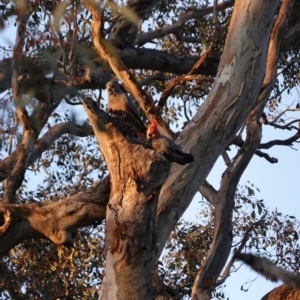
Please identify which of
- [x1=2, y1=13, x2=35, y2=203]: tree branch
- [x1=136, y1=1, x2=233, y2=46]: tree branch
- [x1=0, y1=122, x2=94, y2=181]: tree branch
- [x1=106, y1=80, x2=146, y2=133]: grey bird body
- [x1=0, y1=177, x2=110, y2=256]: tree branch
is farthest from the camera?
[x1=136, y1=1, x2=233, y2=46]: tree branch

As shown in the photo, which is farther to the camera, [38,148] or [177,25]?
[177,25]

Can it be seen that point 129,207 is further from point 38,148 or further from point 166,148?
point 38,148

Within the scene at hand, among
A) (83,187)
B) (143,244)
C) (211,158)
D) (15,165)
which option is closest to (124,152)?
(143,244)

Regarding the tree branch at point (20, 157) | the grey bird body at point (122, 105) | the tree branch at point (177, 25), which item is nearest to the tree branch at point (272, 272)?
the grey bird body at point (122, 105)

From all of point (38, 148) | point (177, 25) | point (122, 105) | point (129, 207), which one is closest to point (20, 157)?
point (38, 148)

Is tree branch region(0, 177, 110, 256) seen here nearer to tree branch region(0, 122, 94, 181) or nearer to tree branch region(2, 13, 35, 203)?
tree branch region(2, 13, 35, 203)

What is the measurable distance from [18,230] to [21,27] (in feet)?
4.30

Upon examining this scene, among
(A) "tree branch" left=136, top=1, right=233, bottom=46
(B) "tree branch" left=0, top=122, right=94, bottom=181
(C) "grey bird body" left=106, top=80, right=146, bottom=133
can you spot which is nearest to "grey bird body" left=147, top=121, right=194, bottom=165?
(C) "grey bird body" left=106, top=80, right=146, bottom=133

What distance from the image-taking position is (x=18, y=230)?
4.97 meters

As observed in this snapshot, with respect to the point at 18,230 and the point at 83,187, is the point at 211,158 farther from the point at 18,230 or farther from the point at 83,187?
the point at 83,187

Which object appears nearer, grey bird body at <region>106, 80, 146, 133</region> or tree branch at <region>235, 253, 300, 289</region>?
tree branch at <region>235, 253, 300, 289</region>

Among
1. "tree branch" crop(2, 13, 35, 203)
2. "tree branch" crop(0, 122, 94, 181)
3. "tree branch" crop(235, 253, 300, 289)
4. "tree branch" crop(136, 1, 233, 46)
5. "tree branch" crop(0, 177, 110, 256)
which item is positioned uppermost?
"tree branch" crop(136, 1, 233, 46)

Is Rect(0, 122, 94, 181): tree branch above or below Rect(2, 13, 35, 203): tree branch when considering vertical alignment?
above

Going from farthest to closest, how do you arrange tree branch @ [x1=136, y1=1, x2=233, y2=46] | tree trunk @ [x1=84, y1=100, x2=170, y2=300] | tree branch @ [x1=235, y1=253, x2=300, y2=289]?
1. tree branch @ [x1=136, y1=1, x2=233, y2=46]
2. tree trunk @ [x1=84, y1=100, x2=170, y2=300]
3. tree branch @ [x1=235, y1=253, x2=300, y2=289]
